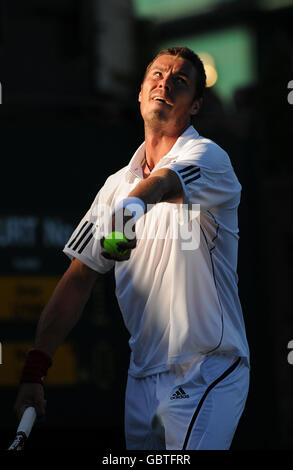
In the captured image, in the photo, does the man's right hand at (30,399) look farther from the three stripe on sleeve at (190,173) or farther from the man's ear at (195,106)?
the man's ear at (195,106)

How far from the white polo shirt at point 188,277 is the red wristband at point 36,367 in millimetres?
338

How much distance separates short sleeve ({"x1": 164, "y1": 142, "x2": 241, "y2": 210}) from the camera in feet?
9.91

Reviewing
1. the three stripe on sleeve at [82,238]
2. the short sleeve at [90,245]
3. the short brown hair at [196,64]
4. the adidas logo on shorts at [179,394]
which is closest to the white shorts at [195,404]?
the adidas logo on shorts at [179,394]

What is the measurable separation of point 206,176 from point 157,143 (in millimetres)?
413

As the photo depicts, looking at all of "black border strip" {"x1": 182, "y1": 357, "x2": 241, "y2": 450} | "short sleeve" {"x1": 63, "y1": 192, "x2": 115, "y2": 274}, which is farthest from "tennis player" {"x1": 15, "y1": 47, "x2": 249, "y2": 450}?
"short sleeve" {"x1": 63, "y1": 192, "x2": 115, "y2": 274}

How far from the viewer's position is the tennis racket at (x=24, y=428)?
3.00m

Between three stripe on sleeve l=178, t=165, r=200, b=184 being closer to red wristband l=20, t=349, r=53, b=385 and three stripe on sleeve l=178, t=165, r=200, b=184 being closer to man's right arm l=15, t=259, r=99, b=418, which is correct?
man's right arm l=15, t=259, r=99, b=418

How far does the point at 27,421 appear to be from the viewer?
316cm

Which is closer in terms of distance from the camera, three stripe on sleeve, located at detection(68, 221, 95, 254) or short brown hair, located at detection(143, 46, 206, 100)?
short brown hair, located at detection(143, 46, 206, 100)

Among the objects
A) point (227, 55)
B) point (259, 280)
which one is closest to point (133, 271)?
point (259, 280)

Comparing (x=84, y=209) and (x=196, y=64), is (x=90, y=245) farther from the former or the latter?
(x=84, y=209)

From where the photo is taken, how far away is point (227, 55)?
84.4 ft
